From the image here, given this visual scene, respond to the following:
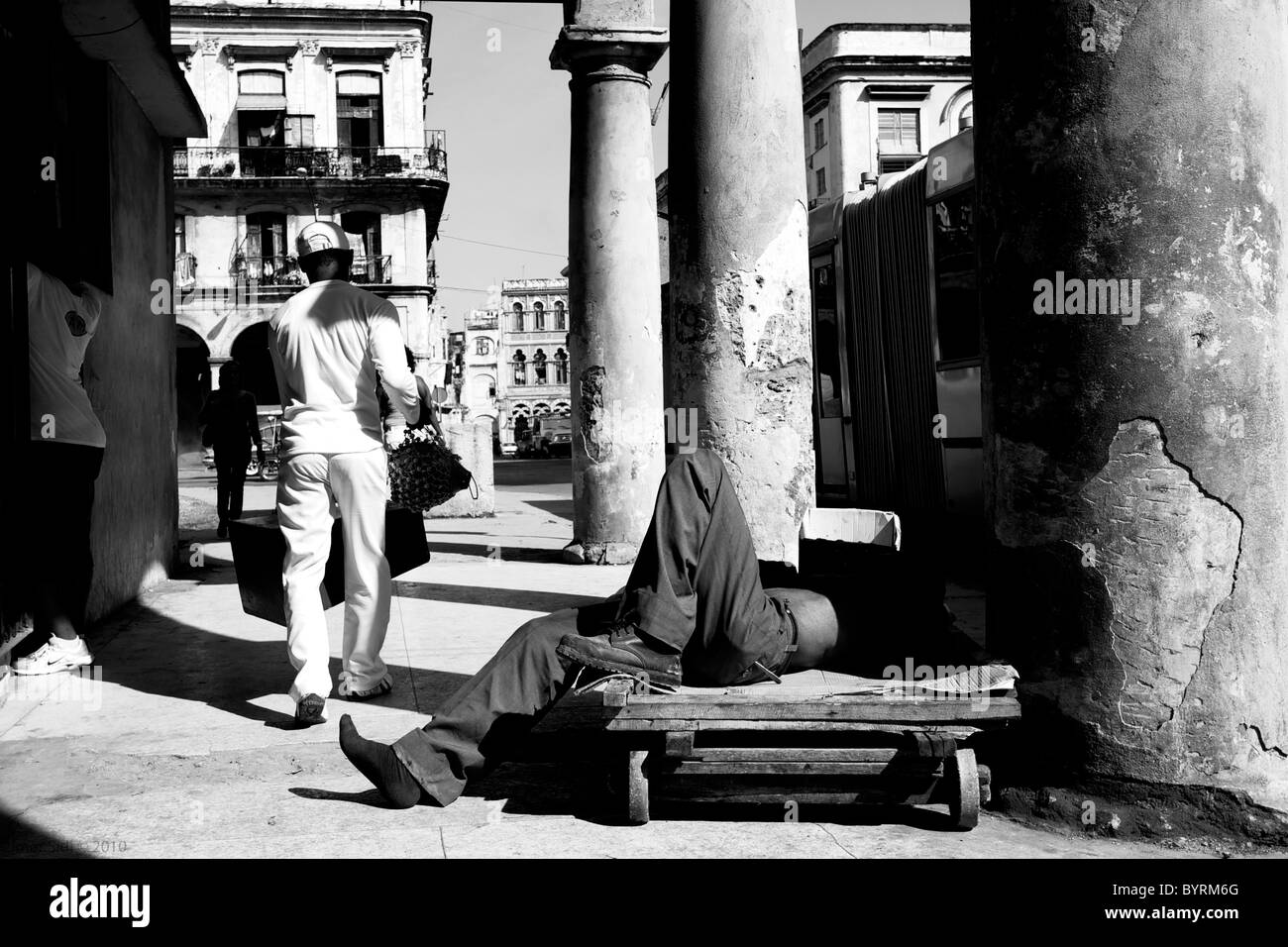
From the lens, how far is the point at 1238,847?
3.45 m

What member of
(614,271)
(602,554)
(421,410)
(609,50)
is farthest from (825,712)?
(609,50)

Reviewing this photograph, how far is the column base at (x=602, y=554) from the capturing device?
10242 millimetres

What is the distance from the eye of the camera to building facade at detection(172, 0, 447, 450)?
3812cm

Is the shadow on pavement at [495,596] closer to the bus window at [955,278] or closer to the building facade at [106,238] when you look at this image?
the building facade at [106,238]

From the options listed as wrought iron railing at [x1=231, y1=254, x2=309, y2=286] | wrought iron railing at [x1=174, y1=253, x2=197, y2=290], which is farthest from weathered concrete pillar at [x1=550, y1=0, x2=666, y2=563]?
wrought iron railing at [x1=174, y1=253, x2=197, y2=290]

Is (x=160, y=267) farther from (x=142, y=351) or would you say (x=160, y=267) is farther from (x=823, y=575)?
(x=823, y=575)

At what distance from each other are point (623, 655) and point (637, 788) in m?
0.41

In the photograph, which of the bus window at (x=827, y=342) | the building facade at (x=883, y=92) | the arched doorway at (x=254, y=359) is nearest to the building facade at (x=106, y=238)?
the bus window at (x=827, y=342)

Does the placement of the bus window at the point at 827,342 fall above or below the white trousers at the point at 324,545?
above

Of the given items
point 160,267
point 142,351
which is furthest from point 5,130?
point 160,267

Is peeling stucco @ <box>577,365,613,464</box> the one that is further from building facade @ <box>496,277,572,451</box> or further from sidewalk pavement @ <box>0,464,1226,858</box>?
building facade @ <box>496,277,572,451</box>

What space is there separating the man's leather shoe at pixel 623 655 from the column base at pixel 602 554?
245 inches

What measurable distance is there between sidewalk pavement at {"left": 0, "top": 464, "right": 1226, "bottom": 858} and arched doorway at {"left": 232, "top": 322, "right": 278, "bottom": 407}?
3339 centimetres
